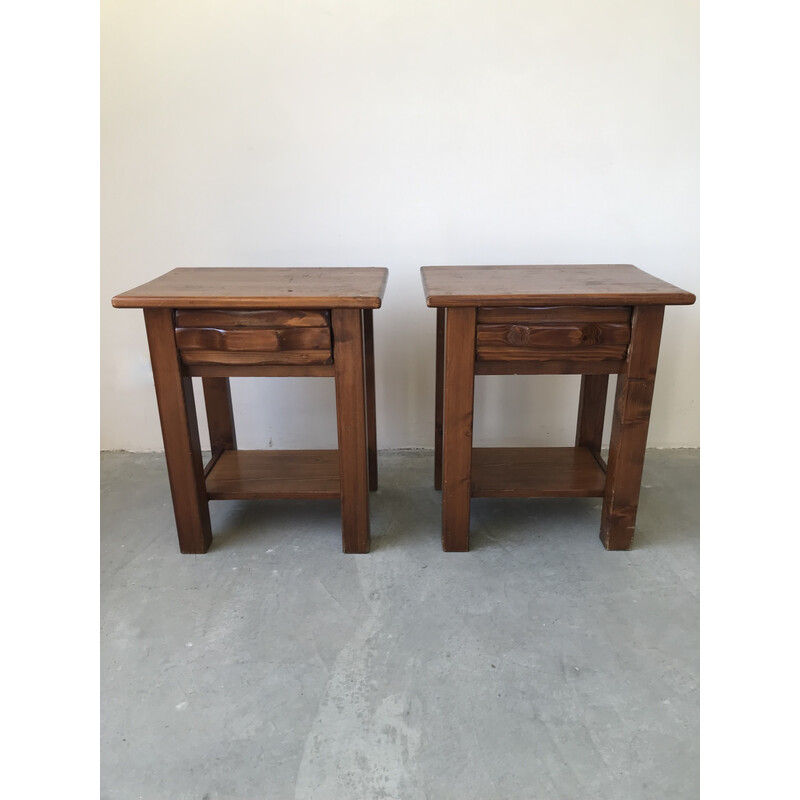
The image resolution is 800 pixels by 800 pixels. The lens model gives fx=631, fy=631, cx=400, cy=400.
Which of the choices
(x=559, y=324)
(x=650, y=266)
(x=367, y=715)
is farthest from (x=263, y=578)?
(x=650, y=266)

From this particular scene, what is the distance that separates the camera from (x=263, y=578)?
184 cm

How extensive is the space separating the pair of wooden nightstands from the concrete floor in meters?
0.14

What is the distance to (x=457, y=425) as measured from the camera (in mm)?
1827

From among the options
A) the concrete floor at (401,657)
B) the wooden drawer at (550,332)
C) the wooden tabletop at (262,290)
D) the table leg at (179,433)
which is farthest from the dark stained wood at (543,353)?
the table leg at (179,433)

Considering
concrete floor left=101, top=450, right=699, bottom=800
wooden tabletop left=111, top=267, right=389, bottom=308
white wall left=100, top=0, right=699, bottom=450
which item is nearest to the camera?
concrete floor left=101, top=450, right=699, bottom=800

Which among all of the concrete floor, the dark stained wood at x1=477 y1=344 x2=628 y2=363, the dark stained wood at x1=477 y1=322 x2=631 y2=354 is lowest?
the concrete floor

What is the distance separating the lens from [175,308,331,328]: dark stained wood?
66.4 inches

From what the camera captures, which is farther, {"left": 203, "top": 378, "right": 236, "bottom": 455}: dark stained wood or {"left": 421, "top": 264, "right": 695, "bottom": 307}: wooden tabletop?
{"left": 203, "top": 378, "right": 236, "bottom": 455}: dark stained wood

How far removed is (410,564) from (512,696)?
564 millimetres

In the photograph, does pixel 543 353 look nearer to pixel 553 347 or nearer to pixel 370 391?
pixel 553 347

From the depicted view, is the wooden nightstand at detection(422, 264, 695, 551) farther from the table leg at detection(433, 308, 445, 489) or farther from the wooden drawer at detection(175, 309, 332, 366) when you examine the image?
the wooden drawer at detection(175, 309, 332, 366)

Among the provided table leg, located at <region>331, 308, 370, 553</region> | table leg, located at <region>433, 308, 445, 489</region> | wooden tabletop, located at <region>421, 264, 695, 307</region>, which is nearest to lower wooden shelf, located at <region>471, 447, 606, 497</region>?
table leg, located at <region>433, 308, 445, 489</region>

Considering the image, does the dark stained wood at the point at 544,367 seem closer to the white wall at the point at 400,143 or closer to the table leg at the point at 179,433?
the white wall at the point at 400,143

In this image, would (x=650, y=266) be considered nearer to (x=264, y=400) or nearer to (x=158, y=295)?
(x=264, y=400)
